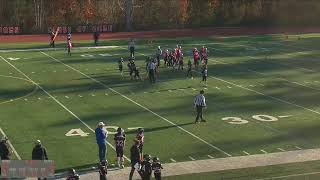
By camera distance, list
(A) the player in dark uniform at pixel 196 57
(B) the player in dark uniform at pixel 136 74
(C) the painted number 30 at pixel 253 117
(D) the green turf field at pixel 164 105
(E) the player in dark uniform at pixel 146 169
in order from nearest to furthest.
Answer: (E) the player in dark uniform at pixel 146 169, (D) the green turf field at pixel 164 105, (C) the painted number 30 at pixel 253 117, (B) the player in dark uniform at pixel 136 74, (A) the player in dark uniform at pixel 196 57

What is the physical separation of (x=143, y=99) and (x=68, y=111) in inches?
→ 158

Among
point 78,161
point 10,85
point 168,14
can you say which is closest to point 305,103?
point 78,161

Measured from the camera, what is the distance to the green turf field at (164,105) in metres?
20.5

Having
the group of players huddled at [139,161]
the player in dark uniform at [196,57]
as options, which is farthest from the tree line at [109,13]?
the group of players huddled at [139,161]

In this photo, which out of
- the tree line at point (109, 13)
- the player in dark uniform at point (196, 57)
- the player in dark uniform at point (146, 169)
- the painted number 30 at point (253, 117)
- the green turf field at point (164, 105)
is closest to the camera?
the player in dark uniform at point (146, 169)

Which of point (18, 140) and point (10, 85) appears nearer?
point (18, 140)

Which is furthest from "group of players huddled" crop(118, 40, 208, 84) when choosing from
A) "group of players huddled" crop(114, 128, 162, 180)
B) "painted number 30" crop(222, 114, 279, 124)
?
"group of players huddled" crop(114, 128, 162, 180)

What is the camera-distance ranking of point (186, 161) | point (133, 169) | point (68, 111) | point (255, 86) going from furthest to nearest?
point (255, 86)
point (68, 111)
point (186, 161)
point (133, 169)

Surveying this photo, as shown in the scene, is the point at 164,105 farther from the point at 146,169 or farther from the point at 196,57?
the point at 146,169

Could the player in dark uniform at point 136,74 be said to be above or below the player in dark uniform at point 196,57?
below

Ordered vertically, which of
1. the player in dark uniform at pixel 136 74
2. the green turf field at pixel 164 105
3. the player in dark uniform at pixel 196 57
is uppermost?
the player in dark uniform at pixel 196 57

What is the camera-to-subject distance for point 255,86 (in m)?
Result: 31.8

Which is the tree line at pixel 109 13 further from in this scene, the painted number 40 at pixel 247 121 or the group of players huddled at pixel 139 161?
the group of players huddled at pixel 139 161

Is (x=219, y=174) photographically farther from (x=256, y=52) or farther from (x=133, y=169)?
(x=256, y=52)
